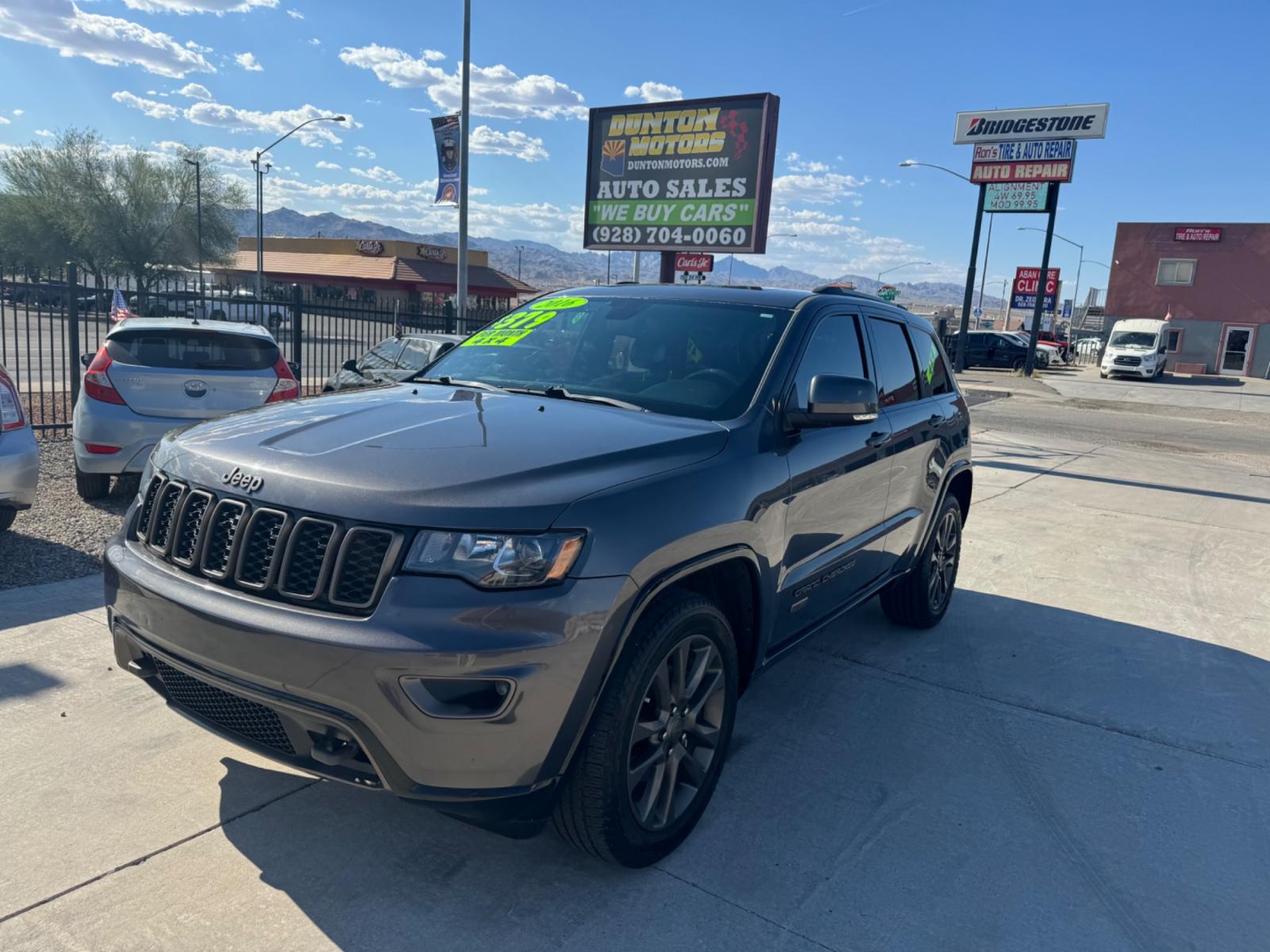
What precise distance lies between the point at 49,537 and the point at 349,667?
16.4 ft

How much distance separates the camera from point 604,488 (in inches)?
104

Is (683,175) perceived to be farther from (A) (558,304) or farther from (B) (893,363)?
(A) (558,304)

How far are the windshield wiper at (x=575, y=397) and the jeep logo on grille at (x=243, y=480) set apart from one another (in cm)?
126

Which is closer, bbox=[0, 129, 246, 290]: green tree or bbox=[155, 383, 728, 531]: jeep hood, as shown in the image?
bbox=[155, 383, 728, 531]: jeep hood

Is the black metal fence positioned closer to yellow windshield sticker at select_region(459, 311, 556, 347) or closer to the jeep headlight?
yellow windshield sticker at select_region(459, 311, 556, 347)

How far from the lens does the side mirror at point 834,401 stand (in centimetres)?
341

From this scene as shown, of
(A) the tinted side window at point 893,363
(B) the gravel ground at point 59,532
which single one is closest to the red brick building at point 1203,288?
(A) the tinted side window at point 893,363

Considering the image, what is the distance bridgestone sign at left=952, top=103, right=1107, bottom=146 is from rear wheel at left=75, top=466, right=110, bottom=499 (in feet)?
117

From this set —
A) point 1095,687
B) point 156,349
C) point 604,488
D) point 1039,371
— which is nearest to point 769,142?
point 156,349

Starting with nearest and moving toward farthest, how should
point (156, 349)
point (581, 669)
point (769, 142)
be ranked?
1. point (581, 669)
2. point (156, 349)
3. point (769, 142)

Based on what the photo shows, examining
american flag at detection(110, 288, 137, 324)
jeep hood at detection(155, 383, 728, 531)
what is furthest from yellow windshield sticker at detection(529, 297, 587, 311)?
american flag at detection(110, 288, 137, 324)

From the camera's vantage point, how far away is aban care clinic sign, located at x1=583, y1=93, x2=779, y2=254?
15.1 meters

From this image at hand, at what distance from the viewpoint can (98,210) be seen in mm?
49406

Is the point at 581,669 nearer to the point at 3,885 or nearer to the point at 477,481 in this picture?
the point at 477,481
